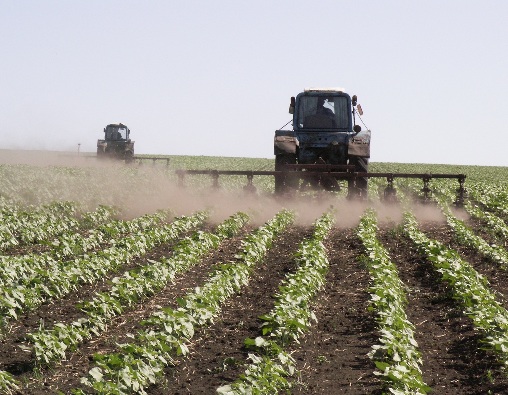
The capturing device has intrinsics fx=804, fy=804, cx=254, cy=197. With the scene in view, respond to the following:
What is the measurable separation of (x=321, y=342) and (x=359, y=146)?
11.5 metres

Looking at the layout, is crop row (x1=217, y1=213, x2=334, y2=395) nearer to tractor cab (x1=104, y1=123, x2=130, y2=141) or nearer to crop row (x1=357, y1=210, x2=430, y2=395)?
crop row (x1=357, y1=210, x2=430, y2=395)

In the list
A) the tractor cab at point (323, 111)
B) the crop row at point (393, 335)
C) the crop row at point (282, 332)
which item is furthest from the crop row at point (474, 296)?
the tractor cab at point (323, 111)

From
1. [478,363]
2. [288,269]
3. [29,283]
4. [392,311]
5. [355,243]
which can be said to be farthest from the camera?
[355,243]

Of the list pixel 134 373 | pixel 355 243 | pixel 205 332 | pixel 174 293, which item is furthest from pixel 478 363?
pixel 355 243

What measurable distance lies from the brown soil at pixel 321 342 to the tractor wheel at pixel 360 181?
757cm

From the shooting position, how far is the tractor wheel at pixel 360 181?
62.8 feet

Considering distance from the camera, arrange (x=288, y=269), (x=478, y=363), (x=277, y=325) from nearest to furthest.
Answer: (x=478, y=363), (x=277, y=325), (x=288, y=269)

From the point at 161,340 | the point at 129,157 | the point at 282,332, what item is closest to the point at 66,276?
the point at 161,340

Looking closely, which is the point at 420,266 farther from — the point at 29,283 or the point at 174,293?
the point at 29,283

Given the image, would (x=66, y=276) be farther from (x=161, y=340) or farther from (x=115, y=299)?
(x=161, y=340)

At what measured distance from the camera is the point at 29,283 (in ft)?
29.9

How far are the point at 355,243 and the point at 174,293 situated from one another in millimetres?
5286

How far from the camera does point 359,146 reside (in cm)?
1888

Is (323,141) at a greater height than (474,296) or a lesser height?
greater
